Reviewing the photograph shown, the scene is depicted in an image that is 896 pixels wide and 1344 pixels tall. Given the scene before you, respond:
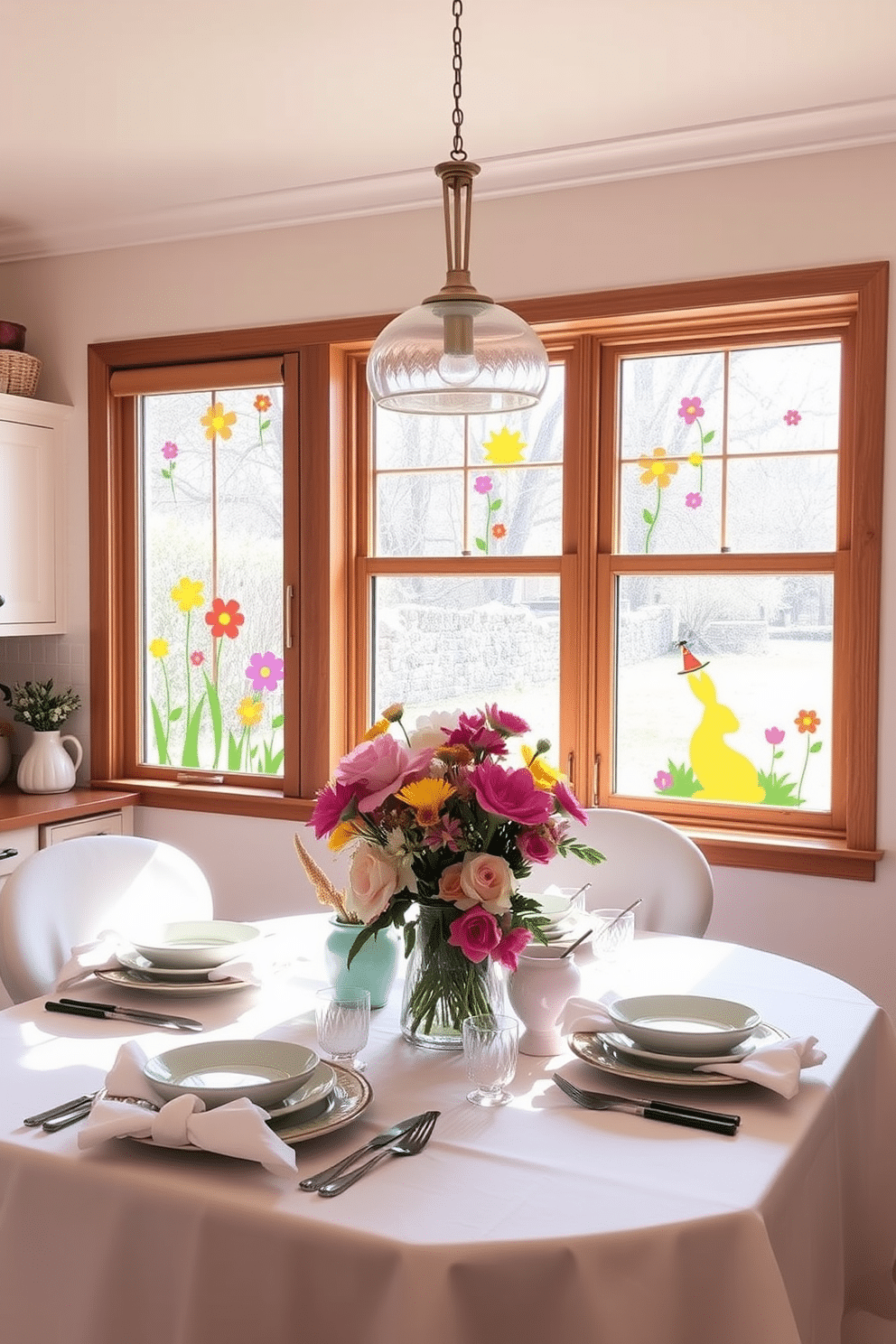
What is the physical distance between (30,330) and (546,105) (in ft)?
6.53

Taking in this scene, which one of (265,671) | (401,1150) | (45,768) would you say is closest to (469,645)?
(265,671)

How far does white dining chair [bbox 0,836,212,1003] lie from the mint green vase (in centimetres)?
65

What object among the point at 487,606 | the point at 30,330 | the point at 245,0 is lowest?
the point at 487,606

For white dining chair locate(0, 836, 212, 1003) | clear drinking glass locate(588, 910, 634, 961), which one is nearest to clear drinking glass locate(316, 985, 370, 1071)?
clear drinking glass locate(588, 910, 634, 961)

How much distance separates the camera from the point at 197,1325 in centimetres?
130

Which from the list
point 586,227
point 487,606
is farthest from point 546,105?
point 487,606

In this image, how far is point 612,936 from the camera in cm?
210

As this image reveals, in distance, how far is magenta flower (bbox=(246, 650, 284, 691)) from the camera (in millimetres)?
3836

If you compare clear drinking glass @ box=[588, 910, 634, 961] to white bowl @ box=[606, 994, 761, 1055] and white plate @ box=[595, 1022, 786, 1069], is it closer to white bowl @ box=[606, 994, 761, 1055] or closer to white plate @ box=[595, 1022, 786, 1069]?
white bowl @ box=[606, 994, 761, 1055]

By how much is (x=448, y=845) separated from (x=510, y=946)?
15 cm

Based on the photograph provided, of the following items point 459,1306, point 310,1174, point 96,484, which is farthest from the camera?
point 96,484

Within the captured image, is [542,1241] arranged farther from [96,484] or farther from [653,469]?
[96,484]

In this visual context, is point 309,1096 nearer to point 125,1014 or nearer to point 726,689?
point 125,1014

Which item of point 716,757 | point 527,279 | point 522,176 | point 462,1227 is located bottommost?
point 462,1227
